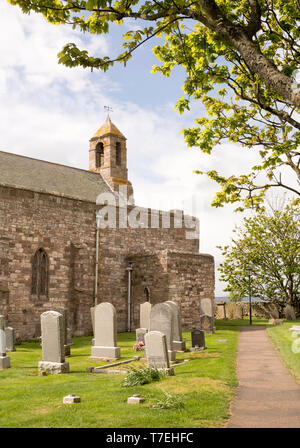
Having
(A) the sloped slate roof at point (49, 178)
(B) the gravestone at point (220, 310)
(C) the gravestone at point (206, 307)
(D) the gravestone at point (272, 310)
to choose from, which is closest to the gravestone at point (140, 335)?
(C) the gravestone at point (206, 307)

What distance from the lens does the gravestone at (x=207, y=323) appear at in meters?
21.0

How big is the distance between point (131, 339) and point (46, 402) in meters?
12.5

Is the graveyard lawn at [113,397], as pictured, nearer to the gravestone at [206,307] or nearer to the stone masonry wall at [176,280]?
the gravestone at [206,307]

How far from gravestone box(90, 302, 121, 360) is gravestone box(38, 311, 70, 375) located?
7.94 feet

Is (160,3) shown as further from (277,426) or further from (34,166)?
(34,166)

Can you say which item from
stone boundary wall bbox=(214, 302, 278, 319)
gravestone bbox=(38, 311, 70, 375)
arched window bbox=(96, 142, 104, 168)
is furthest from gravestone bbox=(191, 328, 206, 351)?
stone boundary wall bbox=(214, 302, 278, 319)

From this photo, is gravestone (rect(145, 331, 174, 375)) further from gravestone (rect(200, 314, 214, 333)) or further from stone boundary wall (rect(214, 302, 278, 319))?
stone boundary wall (rect(214, 302, 278, 319))

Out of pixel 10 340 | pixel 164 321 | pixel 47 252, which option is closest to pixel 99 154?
pixel 47 252

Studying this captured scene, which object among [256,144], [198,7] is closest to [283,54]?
[256,144]

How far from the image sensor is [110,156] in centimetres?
3062

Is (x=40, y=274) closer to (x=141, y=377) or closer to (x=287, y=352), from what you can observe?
(x=287, y=352)

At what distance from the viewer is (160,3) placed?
23.0ft

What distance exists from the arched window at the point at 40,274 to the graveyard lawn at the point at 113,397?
7.94 m

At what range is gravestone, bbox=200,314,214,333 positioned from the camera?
20969mm
